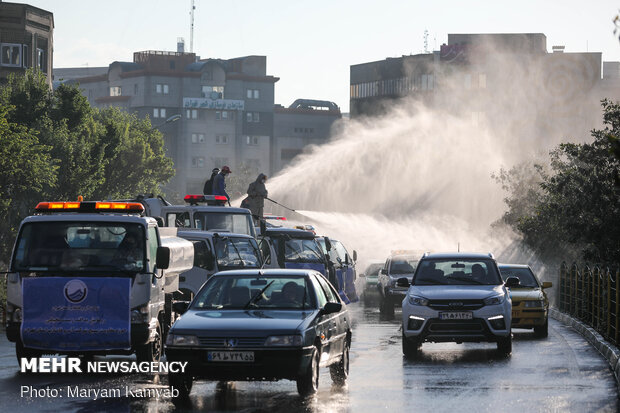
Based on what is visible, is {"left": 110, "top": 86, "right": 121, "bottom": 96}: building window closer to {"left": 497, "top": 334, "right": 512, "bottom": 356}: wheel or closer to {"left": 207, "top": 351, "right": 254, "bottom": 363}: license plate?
{"left": 497, "top": 334, "right": 512, "bottom": 356}: wheel

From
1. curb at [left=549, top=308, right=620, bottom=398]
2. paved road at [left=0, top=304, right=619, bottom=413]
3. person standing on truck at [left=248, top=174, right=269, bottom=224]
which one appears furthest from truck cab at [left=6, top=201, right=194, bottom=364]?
person standing on truck at [left=248, top=174, right=269, bottom=224]

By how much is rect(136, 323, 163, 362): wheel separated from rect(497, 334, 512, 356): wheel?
562 centimetres

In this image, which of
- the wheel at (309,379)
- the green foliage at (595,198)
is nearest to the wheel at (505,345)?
the wheel at (309,379)

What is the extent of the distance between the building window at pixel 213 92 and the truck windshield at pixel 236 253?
136367 mm

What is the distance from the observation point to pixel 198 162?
159 meters

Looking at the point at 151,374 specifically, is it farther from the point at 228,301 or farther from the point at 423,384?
the point at 423,384

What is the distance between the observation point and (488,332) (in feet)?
62.4

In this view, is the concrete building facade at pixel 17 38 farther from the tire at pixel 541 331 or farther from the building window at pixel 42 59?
the tire at pixel 541 331

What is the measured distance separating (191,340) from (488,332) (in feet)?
23.7

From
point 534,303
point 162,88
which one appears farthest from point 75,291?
point 162,88

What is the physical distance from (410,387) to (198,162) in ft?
477

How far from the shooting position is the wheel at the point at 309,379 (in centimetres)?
1317

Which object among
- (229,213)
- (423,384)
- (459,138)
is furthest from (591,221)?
(459,138)

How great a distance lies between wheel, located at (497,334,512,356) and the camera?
19.2 metres
